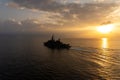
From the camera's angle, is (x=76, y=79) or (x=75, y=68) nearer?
(x=76, y=79)

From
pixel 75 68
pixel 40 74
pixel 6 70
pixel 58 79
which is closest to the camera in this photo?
pixel 58 79

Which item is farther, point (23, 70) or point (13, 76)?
point (23, 70)

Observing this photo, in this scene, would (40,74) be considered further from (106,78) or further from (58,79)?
(106,78)

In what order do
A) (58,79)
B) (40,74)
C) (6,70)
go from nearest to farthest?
1. (58,79)
2. (40,74)
3. (6,70)

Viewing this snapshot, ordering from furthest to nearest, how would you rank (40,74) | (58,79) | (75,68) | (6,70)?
(75,68) < (6,70) < (40,74) < (58,79)

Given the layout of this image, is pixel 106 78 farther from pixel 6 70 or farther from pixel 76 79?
pixel 6 70

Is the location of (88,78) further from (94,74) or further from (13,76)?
(13,76)

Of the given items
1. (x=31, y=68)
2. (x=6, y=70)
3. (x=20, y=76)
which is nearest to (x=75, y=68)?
(x=31, y=68)

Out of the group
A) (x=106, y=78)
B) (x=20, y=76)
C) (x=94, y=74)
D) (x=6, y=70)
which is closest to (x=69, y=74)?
(x=94, y=74)
